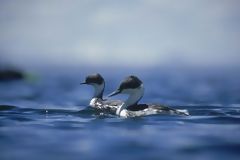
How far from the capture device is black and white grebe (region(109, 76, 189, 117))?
20.2 metres

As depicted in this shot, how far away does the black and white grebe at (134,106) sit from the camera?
20.2 m

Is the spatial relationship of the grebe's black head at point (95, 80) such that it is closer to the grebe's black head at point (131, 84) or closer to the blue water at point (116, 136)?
the blue water at point (116, 136)

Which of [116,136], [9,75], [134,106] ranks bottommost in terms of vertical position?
[116,136]

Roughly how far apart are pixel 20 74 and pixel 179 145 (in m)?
54.4

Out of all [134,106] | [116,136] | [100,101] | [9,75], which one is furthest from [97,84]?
[9,75]

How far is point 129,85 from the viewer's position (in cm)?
2083

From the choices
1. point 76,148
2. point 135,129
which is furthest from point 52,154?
point 135,129

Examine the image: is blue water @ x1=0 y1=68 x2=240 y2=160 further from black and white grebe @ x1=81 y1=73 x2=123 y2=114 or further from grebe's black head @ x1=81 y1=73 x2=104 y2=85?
grebe's black head @ x1=81 y1=73 x2=104 y2=85

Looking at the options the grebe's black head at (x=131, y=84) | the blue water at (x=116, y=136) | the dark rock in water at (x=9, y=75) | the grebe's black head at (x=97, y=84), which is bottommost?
the blue water at (x=116, y=136)

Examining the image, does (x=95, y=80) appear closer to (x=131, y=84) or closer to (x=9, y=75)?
(x=131, y=84)

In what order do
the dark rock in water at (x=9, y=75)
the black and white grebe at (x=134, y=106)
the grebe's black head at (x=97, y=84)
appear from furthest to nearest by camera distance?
the dark rock in water at (x=9, y=75), the grebe's black head at (x=97, y=84), the black and white grebe at (x=134, y=106)

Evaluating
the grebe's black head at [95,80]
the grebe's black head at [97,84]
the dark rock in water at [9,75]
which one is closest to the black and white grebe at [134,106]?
the grebe's black head at [97,84]

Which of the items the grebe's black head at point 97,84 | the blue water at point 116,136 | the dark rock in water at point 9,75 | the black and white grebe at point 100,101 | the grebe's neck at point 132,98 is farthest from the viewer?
the dark rock in water at point 9,75

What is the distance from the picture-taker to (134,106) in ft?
67.8
